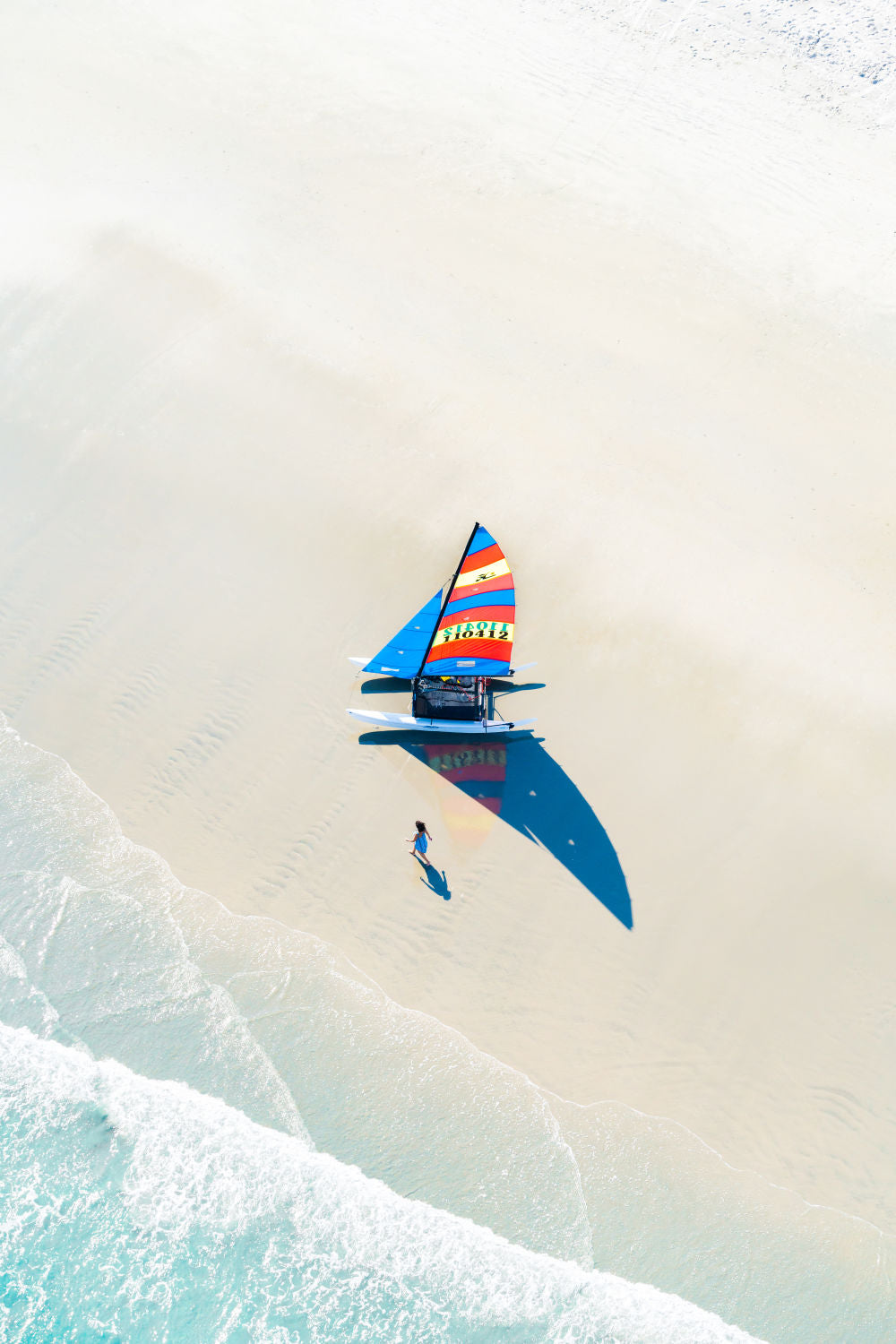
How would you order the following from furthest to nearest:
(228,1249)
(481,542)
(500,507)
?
(500,507), (481,542), (228,1249)

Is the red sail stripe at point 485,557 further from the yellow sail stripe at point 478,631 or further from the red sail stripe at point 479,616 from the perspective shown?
the yellow sail stripe at point 478,631

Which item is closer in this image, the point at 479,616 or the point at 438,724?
the point at 479,616

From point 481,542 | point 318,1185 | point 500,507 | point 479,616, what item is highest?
point 500,507

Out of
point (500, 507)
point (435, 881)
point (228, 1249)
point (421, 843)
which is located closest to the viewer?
point (228, 1249)

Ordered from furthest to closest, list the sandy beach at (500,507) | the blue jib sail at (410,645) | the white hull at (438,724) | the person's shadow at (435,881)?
the blue jib sail at (410,645) → the white hull at (438,724) → the person's shadow at (435,881) → the sandy beach at (500,507)

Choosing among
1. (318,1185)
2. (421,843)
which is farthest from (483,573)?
(318,1185)

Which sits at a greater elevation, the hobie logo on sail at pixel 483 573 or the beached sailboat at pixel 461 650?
the hobie logo on sail at pixel 483 573

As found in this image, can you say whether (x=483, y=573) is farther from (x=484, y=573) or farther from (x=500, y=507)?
(x=500, y=507)

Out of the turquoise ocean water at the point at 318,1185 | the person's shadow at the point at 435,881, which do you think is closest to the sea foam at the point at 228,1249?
the turquoise ocean water at the point at 318,1185
